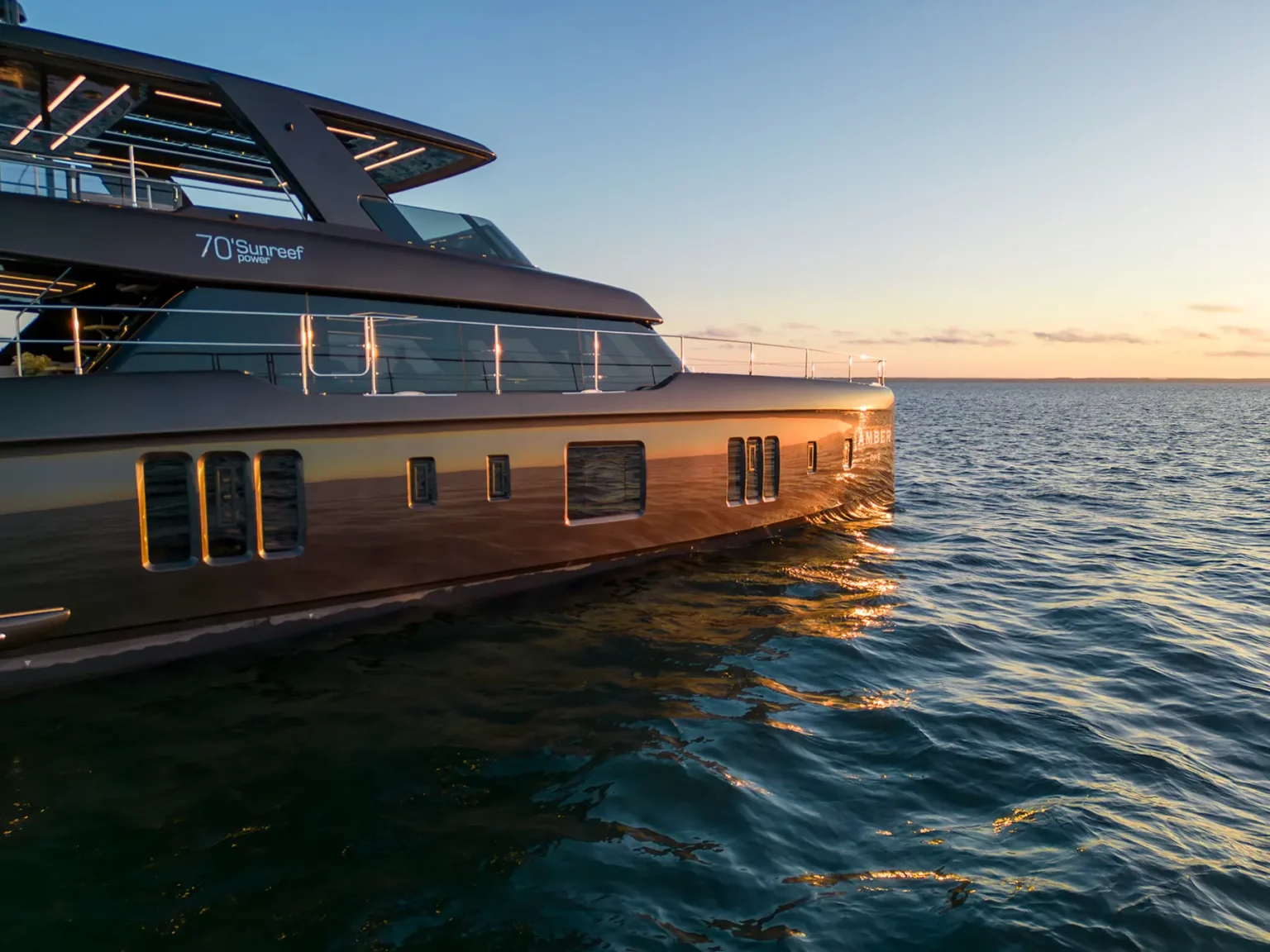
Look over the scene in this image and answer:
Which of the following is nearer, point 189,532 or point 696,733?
point 696,733

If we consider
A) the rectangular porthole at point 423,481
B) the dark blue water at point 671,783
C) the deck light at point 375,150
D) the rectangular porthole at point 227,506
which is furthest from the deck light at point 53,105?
the dark blue water at point 671,783

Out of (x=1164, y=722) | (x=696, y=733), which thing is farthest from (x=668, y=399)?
(x=1164, y=722)

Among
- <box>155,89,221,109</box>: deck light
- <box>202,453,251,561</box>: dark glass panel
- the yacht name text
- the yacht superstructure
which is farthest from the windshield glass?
<box>202,453,251,561</box>: dark glass panel

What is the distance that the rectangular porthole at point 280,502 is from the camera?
6742mm

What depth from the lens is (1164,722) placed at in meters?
6.19

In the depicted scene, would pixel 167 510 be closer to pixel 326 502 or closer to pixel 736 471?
pixel 326 502

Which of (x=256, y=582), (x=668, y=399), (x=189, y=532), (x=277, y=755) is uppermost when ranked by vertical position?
(x=668, y=399)

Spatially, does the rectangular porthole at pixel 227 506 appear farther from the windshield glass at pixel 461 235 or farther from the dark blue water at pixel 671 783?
the windshield glass at pixel 461 235

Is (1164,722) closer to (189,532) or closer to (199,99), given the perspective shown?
(189,532)

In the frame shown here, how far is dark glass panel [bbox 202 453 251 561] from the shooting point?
6500 mm

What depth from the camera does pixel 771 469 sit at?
37.0 ft

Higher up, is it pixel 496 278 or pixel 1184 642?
pixel 496 278

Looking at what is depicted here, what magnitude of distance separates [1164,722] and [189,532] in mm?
8041

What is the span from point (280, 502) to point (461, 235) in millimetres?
4452
